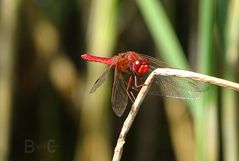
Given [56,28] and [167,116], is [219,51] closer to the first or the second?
[167,116]

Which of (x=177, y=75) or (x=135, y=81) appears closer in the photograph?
(x=177, y=75)

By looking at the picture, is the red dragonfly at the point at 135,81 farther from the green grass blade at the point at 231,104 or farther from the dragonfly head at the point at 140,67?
the green grass blade at the point at 231,104

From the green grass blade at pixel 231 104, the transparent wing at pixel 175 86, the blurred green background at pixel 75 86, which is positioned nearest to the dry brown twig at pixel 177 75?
the transparent wing at pixel 175 86

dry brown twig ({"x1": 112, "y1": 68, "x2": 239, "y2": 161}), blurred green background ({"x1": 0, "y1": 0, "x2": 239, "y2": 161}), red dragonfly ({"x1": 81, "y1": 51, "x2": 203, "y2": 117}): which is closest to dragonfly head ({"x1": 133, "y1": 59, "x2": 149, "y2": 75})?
red dragonfly ({"x1": 81, "y1": 51, "x2": 203, "y2": 117})

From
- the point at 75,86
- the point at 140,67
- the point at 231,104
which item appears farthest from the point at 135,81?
the point at 75,86

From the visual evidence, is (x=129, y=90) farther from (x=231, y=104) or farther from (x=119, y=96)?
(x=231, y=104)

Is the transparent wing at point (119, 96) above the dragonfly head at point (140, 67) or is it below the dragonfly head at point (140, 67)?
below

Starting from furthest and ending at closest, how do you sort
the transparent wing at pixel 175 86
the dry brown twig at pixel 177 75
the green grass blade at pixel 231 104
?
the green grass blade at pixel 231 104 → the transparent wing at pixel 175 86 → the dry brown twig at pixel 177 75
